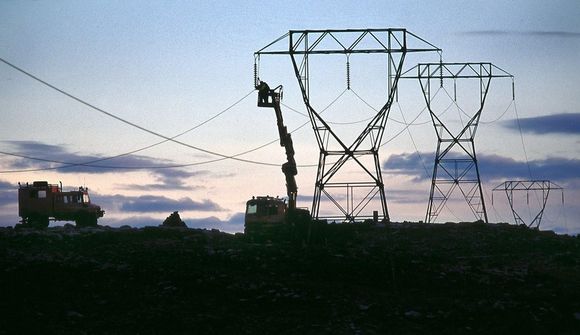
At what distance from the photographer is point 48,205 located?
2116 inches

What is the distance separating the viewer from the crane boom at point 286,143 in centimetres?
4862

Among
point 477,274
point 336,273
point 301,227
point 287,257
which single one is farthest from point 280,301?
point 301,227

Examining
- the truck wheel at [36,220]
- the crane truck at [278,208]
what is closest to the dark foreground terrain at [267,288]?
the crane truck at [278,208]

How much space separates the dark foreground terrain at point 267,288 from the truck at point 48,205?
16.0 m

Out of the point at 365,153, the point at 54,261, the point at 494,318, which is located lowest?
the point at 494,318

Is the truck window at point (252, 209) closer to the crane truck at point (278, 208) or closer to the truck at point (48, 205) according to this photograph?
the crane truck at point (278, 208)

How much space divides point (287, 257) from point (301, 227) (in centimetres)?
1020

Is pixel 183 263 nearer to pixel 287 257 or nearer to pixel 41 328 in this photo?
pixel 287 257

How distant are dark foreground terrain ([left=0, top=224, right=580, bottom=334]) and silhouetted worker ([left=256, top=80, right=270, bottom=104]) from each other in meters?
13.0

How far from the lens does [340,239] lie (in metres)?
41.3

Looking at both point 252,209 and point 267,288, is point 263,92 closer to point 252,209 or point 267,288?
point 252,209

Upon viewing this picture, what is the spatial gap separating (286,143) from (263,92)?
12.2ft

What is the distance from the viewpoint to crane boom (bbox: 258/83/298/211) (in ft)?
160

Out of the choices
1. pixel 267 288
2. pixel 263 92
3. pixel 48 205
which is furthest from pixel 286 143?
pixel 267 288
